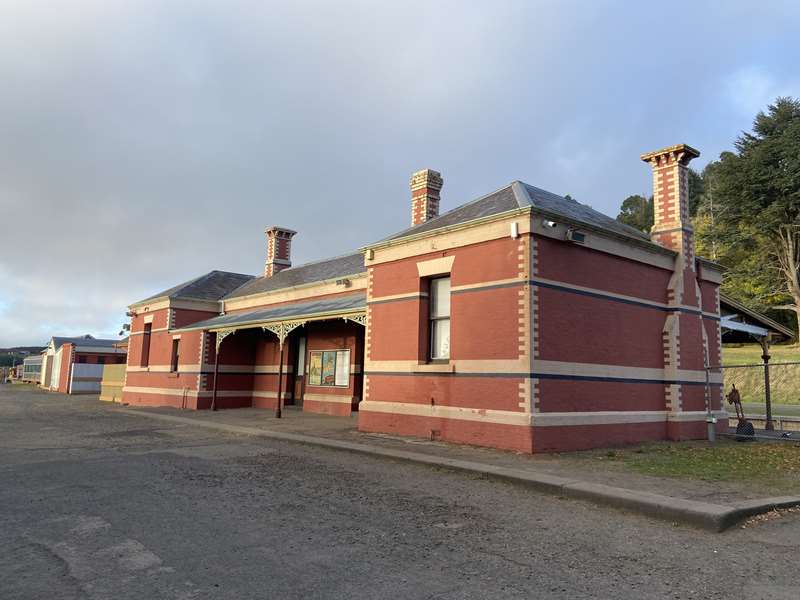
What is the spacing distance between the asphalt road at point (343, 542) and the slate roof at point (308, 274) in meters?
13.4

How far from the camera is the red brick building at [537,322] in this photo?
1154 centimetres

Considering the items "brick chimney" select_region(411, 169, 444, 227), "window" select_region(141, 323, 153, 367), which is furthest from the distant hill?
"brick chimney" select_region(411, 169, 444, 227)

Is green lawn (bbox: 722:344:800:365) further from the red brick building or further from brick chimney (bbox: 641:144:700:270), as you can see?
brick chimney (bbox: 641:144:700:270)

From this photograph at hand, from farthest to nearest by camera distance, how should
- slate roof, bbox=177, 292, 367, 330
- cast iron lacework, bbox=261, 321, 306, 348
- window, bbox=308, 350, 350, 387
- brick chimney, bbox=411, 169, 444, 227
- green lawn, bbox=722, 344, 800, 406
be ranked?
green lawn, bbox=722, 344, 800, 406 < window, bbox=308, 350, 350, 387 < brick chimney, bbox=411, 169, 444, 227 < cast iron lacework, bbox=261, 321, 306, 348 < slate roof, bbox=177, 292, 367, 330

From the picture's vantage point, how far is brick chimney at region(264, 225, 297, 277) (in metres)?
29.0

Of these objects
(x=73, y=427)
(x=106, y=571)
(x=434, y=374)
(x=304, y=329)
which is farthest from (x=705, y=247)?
(x=106, y=571)

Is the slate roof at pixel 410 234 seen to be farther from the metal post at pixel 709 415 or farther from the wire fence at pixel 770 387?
the wire fence at pixel 770 387

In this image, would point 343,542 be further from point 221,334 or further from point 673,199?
point 221,334

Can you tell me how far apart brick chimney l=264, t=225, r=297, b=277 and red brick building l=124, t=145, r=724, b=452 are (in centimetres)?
1028

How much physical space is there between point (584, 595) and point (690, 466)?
6863 millimetres

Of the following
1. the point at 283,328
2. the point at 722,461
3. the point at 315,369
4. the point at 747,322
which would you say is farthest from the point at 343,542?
the point at 747,322

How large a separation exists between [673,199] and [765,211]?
3317 centimetres

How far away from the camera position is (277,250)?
2909cm

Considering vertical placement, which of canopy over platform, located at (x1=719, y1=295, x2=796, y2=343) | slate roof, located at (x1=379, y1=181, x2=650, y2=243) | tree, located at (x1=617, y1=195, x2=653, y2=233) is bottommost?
canopy over platform, located at (x1=719, y1=295, x2=796, y2=343)
